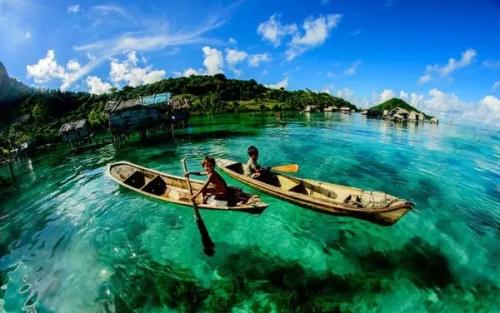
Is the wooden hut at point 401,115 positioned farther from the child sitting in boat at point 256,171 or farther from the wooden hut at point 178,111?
the child sitting in boat at point 256,171

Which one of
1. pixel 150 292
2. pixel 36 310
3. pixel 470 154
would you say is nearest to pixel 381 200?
pixel 150 292

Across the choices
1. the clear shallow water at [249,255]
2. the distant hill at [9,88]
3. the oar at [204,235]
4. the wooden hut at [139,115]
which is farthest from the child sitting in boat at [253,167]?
the distant hill at [9,88]

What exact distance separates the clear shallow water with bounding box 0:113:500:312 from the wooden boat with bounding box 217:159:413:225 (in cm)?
90

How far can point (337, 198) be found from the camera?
1230cm

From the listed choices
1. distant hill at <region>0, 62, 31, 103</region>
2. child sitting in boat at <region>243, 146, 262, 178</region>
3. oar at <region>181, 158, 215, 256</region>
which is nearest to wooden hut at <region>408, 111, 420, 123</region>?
child sitting in boat at <region>243, 146, 262, 178</region>

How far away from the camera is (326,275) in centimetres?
923

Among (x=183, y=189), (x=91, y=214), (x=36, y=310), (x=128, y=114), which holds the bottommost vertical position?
(x=36, y=310)

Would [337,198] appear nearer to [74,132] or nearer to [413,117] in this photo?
[74,132]

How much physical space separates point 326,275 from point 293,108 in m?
89.4

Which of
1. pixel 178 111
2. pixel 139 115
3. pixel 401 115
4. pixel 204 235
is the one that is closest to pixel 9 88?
pixel 178 111

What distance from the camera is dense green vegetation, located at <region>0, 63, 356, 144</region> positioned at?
169 ft

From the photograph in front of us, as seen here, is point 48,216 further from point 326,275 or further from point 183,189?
point 326,275

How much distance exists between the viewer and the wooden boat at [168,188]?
1095 cm

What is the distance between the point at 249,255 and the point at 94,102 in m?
78.7
